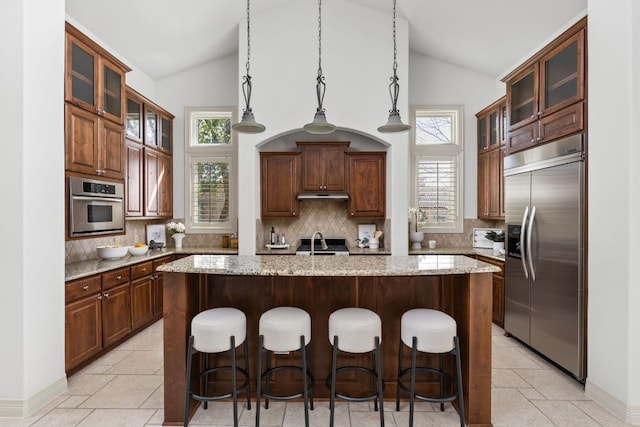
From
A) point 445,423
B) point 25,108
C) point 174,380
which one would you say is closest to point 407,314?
point 445,423

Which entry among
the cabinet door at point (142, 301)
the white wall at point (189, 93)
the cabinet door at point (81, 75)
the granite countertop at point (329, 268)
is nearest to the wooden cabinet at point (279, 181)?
the white wall at point (189, 93)

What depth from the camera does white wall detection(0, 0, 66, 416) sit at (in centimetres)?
243

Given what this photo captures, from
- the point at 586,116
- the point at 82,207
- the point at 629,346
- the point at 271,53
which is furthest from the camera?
the point at 271,53

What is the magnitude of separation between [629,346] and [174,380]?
314 centimetres

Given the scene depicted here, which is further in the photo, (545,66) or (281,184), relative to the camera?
(281,184)

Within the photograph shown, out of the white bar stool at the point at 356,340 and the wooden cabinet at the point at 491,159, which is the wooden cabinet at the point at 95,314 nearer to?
the white bar stool at the point at 356,340

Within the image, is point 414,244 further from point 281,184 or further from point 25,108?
point 25,108

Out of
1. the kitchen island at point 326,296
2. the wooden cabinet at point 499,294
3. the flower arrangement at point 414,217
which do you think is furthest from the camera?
the flower arrangement at point 414,217

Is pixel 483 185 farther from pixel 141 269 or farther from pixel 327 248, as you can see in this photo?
pixel 141 269

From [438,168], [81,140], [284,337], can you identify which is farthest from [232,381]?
[438,168]

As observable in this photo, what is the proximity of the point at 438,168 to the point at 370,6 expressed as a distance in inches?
101

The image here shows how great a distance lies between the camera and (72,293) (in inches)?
119

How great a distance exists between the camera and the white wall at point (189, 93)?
5.57 meters

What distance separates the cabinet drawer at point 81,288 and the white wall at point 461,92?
4.90 metres
